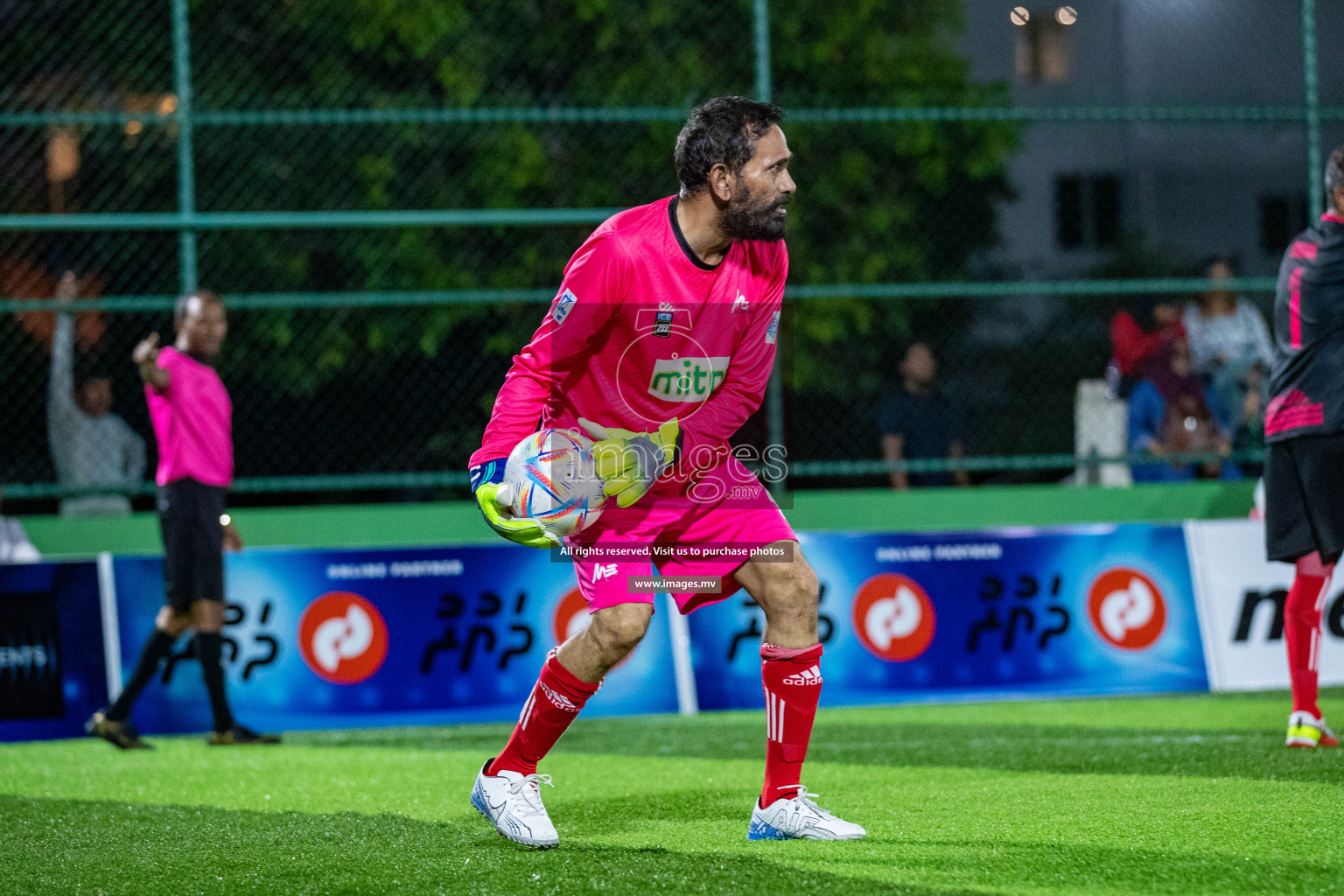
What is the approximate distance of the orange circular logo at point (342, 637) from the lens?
8258mm

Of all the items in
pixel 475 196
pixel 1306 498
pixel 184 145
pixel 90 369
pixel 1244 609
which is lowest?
pixel 1244 609

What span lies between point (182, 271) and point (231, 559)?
6.45 feet

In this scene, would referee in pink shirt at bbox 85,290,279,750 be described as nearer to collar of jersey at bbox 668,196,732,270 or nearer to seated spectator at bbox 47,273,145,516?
seated spectator at bbox 47,273,145,516

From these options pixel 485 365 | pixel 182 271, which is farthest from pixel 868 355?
pixel 182 271

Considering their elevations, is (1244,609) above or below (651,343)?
below

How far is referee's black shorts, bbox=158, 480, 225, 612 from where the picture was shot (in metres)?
7.35

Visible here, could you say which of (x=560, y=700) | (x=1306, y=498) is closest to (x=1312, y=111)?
(x=1306, y=498)

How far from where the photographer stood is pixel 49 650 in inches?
316

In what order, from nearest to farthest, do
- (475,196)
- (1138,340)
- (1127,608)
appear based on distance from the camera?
(1127,608), (1138,340), (475,196)

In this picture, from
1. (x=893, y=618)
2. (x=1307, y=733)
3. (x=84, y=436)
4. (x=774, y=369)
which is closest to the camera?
(x=1307, y=733)

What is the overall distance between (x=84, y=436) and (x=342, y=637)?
2297mm

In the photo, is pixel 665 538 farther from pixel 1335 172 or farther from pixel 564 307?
pixel 1335 172

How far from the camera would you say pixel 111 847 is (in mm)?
4363

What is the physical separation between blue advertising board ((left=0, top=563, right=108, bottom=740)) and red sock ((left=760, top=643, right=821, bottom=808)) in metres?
5.21
